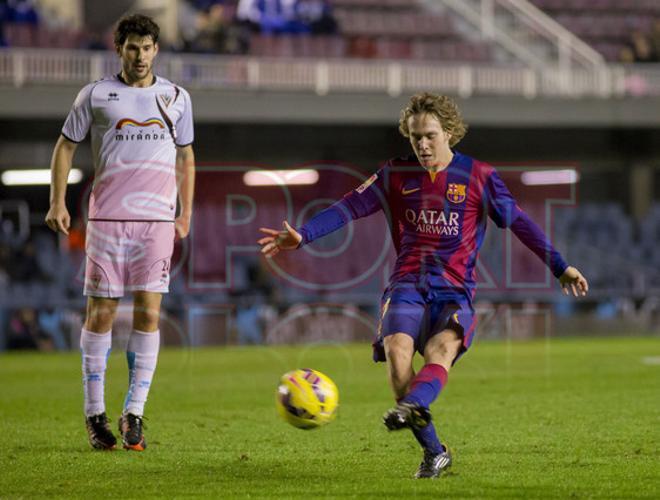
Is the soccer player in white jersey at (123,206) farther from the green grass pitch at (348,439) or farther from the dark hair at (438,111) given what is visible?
the dark hair at (438,111)

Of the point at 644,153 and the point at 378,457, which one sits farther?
the point at 644,153

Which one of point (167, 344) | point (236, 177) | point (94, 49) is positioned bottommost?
point (167, 344)

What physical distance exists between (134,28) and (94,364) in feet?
6.29

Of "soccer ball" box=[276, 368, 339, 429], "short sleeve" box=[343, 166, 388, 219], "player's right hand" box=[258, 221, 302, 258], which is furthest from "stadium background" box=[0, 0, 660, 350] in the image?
"player's right hand" box=[258, 221, 302, 258]

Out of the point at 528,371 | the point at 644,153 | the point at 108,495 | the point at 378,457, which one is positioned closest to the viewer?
the point at 108,495

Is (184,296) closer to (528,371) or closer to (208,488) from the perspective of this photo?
(528,371)

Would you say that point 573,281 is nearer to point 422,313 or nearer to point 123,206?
point 422,313

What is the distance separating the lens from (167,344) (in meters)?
18.3

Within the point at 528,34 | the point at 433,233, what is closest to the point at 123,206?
the point at 433,233

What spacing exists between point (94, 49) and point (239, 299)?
5.42 meters

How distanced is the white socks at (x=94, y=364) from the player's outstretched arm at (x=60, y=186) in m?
0.65

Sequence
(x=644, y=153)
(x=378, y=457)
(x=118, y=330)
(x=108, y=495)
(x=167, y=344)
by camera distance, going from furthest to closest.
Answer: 1. (x=644, y=153)
2. (x=167, y=344)
3. (x=118, y=330)
4. (x=378, y=457)
5. (x=108, y=495)

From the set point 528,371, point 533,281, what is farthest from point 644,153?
point 528,371

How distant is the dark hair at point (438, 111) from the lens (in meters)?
6.05
